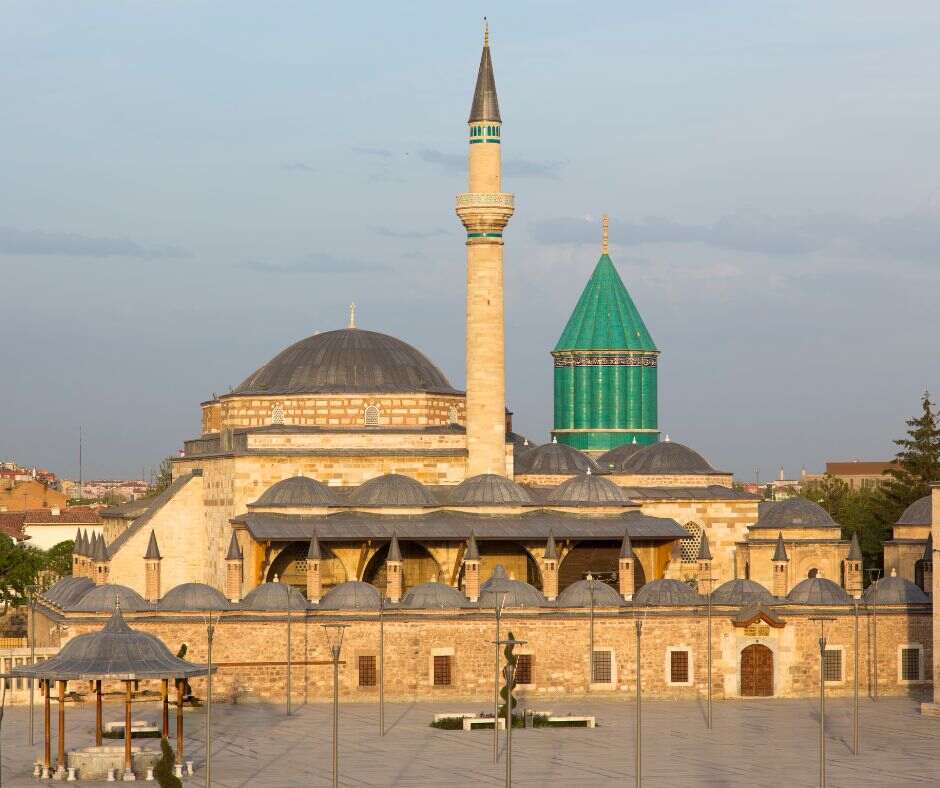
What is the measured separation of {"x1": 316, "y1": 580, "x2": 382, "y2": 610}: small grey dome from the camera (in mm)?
52375

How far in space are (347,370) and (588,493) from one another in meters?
9.19

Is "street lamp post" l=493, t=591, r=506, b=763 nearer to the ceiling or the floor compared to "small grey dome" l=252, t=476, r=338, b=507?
nearer to the floor

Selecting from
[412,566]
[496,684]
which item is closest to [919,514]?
[412,566]

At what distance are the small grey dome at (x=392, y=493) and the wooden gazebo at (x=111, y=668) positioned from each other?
1910 centimetres

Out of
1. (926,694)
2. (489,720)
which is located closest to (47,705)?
(489,720)

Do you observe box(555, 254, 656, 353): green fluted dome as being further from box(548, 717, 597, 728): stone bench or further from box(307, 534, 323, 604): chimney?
box(548, 717, 597, 728): stone bench

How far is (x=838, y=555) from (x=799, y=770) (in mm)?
23596

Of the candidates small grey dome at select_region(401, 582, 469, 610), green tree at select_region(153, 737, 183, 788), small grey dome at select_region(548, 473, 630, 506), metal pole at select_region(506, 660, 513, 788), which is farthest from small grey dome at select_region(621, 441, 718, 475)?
green tree at select_region(153, 737, 183, 788)

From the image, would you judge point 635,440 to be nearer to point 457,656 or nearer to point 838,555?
point 838,555

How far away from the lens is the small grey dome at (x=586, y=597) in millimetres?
53156

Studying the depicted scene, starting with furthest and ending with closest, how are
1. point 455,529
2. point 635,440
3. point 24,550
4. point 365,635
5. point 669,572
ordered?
point 635,440
point 24,550
point 669,572
point 455,529
point 365,635

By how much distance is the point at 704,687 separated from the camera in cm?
5297

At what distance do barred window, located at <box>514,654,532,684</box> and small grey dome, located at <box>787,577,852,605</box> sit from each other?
682 cm

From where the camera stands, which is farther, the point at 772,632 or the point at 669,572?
the point at 669,572
